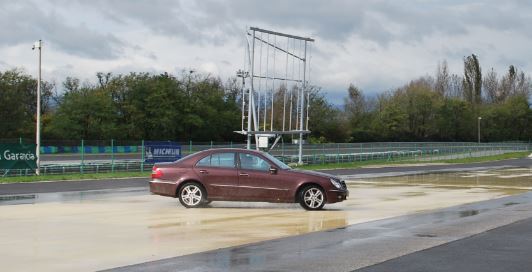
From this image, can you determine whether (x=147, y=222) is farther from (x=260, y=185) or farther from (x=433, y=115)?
(x=433, y=115)

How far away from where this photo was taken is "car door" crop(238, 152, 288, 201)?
14.9 meters

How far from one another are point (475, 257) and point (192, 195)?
7696mm

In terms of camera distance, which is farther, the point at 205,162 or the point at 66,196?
the point at 66,196

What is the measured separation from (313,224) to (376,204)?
4.88 meters

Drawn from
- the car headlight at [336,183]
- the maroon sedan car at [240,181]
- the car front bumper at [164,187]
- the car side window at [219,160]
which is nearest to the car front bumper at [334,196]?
the maroon sedan car at [240,181]

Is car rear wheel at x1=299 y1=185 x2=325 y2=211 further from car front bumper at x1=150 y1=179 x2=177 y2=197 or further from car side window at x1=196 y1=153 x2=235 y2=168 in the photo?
car front bumper at x1=150 y1=179 x2=177 y2=197

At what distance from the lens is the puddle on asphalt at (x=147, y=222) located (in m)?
8.99

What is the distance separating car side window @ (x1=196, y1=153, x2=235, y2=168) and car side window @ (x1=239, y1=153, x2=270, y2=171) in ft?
0.75

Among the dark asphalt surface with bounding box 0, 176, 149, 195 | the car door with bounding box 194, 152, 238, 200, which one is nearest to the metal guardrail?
the dark asphalt surface with bounding box 0, 176, 149, 195

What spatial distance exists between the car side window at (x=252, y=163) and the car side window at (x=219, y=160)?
23 cm

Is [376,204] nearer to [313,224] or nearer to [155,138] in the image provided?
[313,224]

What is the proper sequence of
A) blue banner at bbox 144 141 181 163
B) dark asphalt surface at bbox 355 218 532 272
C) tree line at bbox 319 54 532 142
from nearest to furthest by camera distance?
dark asphalt surface at bbox 355 218 532 272, blue banner at bbox 144 141 181 163, tree line at bbox 319 54 532 142

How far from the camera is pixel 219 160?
15258 millimetres

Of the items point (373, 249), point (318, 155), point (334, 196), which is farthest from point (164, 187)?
point (318, 155)
